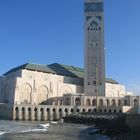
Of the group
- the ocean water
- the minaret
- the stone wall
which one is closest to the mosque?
the minaret

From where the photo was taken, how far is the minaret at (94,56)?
318ft

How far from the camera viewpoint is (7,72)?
110 m

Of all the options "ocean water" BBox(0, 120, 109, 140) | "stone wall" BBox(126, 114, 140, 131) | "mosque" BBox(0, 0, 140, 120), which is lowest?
"ocean water" BBox(0, 120, 109, 140)

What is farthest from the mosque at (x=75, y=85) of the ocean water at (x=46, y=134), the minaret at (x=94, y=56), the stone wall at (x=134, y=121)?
the stone wall at (x=134, y=121)

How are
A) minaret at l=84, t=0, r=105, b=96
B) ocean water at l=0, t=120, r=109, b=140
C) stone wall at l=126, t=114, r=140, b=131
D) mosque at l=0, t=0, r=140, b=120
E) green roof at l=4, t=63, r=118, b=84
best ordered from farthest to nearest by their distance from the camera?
green roof at l=4, t=63, r=118, b=84
minaret at l=84, t=0, r=105, b=96
mosque at l=0, t=0, r=140, b=120
ocean water at l=0, t=120, r=109, b=140
stone wall at l=126, t=114, r=140, b=131

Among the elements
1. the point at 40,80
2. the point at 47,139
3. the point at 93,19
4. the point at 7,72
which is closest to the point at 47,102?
the point at 40,80

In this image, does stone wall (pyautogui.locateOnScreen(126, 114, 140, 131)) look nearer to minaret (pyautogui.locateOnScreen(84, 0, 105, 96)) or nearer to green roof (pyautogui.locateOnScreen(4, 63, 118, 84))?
minaret (pyautogui.locateOnScreen(84, 0, 105, 96))

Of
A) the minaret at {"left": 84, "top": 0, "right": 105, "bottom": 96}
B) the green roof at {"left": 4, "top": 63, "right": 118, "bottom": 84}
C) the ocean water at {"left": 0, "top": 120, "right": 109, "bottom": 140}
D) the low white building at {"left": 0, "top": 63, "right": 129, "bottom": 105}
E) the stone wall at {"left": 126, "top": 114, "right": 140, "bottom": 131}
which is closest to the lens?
the stone wall at {"left": 126, "top": 114, "right": 140, "bottom": 131}

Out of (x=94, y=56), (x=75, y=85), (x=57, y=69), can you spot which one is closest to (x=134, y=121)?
(x=94, y=56)

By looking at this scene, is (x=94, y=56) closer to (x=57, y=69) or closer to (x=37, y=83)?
(x=57, y=69)

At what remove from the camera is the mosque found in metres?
90.3

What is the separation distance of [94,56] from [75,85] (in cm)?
1244

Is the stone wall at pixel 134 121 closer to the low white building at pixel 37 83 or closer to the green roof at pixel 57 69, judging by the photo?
the low white building at pixel 37 83

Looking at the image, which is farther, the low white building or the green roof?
the green roof
